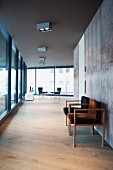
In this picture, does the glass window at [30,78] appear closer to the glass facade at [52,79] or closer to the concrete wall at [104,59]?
the glass facade at [52,79]

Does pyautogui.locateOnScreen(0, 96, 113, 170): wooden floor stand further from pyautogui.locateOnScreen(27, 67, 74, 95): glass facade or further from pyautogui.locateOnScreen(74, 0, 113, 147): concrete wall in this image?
pyautogui.locateOnScreen(27, 67, 74, 95): glass facade

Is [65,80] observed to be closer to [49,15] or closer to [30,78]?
[30,78]

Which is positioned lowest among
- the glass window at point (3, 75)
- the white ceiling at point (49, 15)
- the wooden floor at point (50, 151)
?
the wooden floor at point (50, 151)

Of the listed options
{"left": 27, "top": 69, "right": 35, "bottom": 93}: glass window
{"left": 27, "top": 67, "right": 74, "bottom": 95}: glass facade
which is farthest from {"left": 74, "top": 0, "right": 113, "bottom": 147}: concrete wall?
{"left": 27, "top": 69, "right": 35, "bottom": 93}: glass window

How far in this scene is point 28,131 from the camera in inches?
164

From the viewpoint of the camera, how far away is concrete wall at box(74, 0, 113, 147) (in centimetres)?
314

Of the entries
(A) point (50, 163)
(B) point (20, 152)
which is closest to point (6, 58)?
(B) point (20, 152)

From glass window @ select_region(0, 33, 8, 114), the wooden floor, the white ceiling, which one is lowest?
the wooden floor

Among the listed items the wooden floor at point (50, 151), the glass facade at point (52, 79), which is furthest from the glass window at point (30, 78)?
the wooden floor at point (50, 151)

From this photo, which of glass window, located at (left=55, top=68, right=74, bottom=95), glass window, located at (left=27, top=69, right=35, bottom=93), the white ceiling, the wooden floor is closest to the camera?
the wooden floor

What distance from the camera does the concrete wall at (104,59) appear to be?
124 inches

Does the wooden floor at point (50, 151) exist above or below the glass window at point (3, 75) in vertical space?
below

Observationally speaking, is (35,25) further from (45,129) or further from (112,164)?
(112,164)

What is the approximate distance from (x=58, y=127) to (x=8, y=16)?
3266 mm
